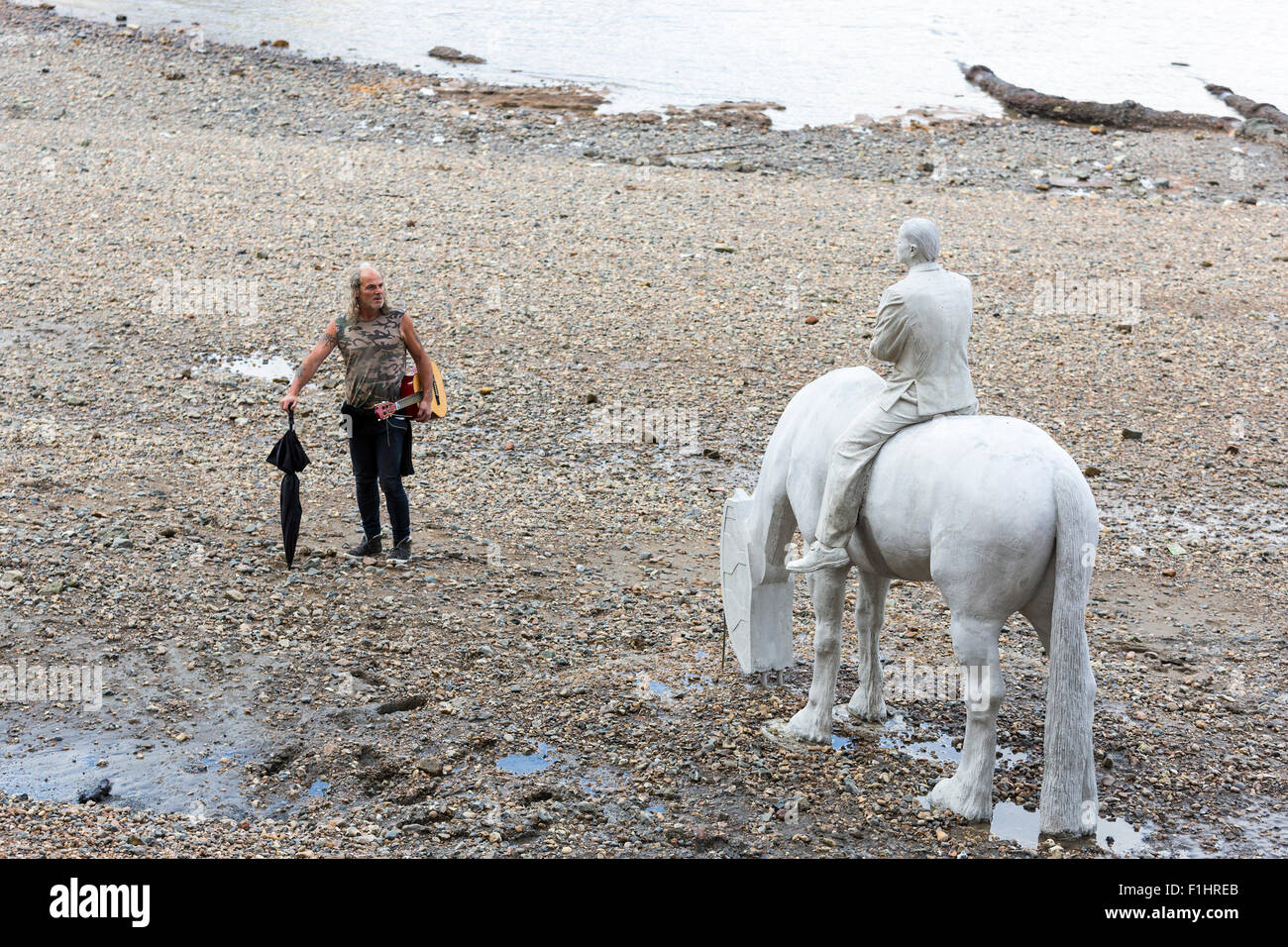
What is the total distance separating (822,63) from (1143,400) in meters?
22.9

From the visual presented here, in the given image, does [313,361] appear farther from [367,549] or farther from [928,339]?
[928,339]

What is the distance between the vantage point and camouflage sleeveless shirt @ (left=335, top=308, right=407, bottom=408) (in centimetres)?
840

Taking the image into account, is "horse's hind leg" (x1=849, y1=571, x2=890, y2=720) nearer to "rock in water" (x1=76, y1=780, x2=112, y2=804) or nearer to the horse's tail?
the horse's tail

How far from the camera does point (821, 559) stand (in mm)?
6332

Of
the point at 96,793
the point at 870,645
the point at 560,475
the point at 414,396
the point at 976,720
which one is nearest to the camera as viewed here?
the point at 976,720

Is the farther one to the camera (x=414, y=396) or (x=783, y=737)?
(x=414, y=396)

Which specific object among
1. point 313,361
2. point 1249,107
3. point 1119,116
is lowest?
point 313,361

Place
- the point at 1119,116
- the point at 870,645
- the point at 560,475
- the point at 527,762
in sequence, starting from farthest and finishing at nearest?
the point at 1119,116 < the point at 560,475 < the point at 870,645 < the point at 527,762

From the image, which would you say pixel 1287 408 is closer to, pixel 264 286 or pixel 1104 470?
pixel 1104 470

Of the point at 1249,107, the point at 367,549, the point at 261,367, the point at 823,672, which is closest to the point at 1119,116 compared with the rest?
the point at 1249,107

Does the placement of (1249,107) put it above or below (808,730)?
above

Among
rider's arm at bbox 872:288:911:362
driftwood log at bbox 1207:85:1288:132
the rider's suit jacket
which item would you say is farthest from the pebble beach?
driftwood log at bbox 1207:85:1288:132

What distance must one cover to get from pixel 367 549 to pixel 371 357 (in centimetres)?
136

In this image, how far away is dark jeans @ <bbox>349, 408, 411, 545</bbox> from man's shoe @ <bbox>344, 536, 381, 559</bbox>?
2.1 inches
